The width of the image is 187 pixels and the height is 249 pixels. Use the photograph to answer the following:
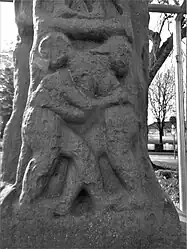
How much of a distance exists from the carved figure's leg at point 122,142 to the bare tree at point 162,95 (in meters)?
18.4

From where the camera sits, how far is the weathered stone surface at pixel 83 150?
1792mm

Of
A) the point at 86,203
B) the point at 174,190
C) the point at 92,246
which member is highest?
the point at 86,203

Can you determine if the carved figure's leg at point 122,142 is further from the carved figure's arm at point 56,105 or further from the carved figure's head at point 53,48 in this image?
the carved figure's head at point 53,48

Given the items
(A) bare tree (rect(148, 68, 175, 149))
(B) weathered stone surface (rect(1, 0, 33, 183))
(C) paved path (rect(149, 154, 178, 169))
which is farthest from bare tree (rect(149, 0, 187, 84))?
(A) bare tree (rect(148, 68, 175, 149))

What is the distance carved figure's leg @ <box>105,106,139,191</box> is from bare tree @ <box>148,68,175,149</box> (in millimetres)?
18437

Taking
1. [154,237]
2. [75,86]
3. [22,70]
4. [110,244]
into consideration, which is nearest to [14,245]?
[110,244]

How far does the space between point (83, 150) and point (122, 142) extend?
0.93 feet

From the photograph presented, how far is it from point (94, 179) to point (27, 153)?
50 cm

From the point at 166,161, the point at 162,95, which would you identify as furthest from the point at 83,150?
the point at 162,95

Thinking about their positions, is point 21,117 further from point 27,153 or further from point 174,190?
point 174,190

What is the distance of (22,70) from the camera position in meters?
2.24

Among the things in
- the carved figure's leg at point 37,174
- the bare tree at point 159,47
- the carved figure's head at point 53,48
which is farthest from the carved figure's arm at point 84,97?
the bare tree at point 159,47

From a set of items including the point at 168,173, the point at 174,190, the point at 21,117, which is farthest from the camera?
the point at 168,173

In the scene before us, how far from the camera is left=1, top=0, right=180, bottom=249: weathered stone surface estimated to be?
179cm
